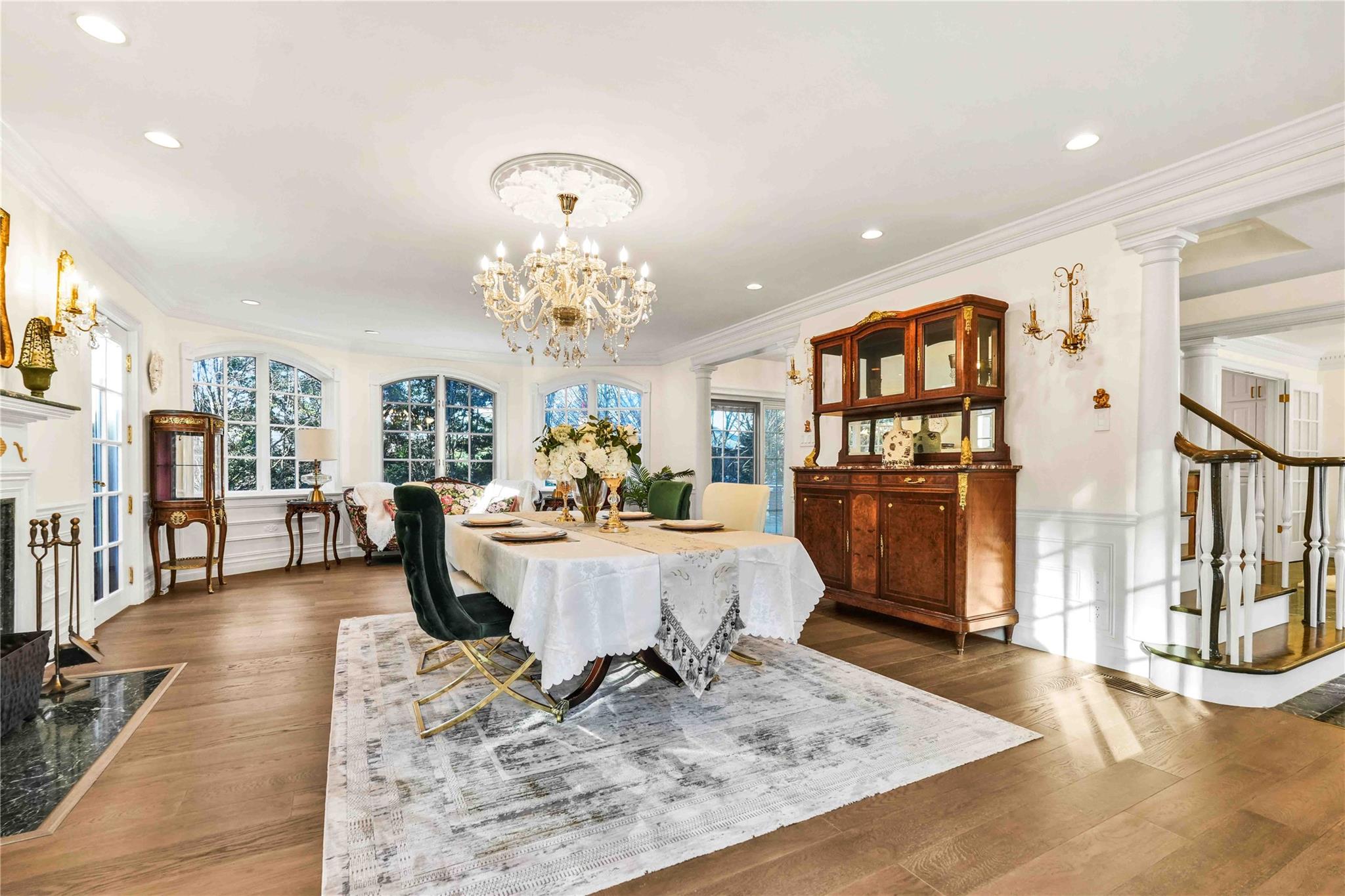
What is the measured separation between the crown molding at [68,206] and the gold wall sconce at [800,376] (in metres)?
4.69

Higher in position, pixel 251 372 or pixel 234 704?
pixel 251 372

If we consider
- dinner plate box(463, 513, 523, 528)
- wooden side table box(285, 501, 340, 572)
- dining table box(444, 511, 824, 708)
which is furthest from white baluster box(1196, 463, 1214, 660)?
wooden side table box(285, 501, 340, 572)

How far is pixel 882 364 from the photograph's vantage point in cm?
448

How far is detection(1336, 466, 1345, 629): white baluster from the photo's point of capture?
3.22 m

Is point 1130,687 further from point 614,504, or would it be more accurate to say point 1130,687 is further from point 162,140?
point 162,140

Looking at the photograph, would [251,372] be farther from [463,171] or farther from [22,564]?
[463,171]

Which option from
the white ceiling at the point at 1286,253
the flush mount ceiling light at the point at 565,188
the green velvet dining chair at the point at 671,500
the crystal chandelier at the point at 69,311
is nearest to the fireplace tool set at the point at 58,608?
the crystal chandelier at the point at 69,311

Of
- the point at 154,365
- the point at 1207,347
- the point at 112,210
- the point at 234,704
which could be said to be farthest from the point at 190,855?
the point at 1207,347

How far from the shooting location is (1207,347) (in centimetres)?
502

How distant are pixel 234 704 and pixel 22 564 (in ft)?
3.97

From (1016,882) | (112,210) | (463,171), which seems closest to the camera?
(1016,882)

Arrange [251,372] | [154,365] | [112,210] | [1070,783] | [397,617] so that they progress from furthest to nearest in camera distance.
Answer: [251,372] → [154,365] → [397,617] → [112,210] → [1070,783]

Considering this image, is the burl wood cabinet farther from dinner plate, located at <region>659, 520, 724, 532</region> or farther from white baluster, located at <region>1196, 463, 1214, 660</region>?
dinner plate, located at <region>659, 520, 724, 532</region>

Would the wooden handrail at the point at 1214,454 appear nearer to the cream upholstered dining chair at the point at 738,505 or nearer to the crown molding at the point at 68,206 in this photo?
the cream upholstered dining chair at the point at 738,505
